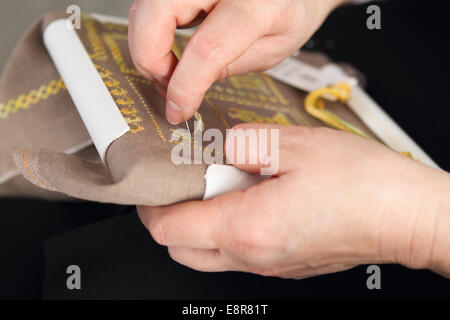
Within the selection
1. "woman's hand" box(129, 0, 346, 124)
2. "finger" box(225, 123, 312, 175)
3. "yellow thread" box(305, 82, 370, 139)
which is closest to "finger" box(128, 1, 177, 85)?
"woman's hand" box(129, 0, 346, 124)

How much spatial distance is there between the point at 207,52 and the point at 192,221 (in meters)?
0.16

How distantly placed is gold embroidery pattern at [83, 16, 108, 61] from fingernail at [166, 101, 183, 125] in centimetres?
14

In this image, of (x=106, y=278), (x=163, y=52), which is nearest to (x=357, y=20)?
(x=163, y=52)

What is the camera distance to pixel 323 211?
1.27 ft

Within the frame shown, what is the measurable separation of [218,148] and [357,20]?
19.7 inches

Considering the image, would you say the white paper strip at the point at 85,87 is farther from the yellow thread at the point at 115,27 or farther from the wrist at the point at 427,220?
the wrist at the point at 427,220

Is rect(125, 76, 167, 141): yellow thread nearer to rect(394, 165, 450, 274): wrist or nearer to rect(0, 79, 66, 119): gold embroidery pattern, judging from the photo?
rect(0, 79, 66, 119): gold embroidery pattern

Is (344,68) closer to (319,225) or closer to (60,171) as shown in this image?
(319,225)

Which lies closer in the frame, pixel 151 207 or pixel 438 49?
pixel 151 207

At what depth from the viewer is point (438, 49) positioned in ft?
2.33

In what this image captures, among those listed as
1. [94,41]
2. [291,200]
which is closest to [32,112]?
[94,41]

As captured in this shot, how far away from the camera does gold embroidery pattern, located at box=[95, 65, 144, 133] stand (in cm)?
41

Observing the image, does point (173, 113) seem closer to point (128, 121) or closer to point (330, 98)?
point (128, 121)

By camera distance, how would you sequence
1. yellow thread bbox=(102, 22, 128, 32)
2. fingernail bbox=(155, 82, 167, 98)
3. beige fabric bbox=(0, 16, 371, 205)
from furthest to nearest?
1. yellow thread bbox=(102, 22, 128, 32)
2. fingernail bbox=(155, 82, 167, 98)
3. beige fabric bbox=(0, 16, 371, 205)
